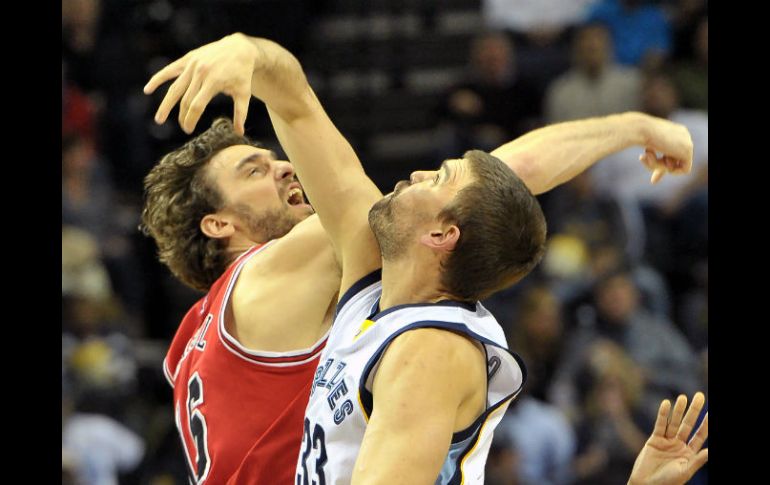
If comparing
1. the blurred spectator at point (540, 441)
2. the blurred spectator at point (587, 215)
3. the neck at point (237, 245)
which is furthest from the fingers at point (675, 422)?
the blurred spectator at point (587, 215)

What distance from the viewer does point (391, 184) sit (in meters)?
8.61

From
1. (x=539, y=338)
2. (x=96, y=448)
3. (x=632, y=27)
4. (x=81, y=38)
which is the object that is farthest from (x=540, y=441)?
(x=81, y=38)

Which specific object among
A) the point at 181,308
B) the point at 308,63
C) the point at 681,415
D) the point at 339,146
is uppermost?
the point at 339,146

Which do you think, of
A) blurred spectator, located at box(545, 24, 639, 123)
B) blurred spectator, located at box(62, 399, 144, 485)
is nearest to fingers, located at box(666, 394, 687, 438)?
blurred spectator, located at box(62, 399, 144, 485)

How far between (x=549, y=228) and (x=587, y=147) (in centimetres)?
466

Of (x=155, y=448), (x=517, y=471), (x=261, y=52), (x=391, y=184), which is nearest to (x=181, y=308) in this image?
(x=155, y=448)

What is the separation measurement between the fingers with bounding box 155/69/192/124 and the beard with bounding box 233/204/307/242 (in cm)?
112

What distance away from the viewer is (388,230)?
10.1 feet

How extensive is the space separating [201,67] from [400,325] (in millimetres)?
762

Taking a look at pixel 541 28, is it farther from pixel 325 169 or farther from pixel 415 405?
pixel 415 405

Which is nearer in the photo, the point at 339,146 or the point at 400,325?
the point at 400,325
